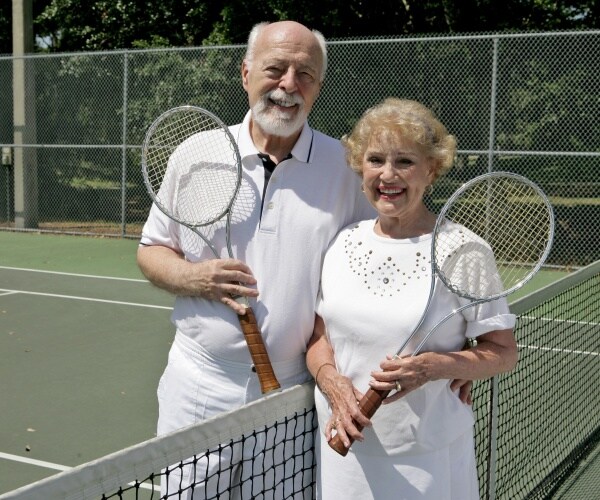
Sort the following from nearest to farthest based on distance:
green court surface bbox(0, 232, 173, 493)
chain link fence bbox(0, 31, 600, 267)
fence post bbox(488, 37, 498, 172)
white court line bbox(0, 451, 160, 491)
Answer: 1. white court line bbox(0, 451, 160, 491)
2. green court surface bbox(0, 232, 173, 493)
3. fence post bbox(488, 37, 498, 172)
4. chain link fence bbox(0, 31, 600, 267)

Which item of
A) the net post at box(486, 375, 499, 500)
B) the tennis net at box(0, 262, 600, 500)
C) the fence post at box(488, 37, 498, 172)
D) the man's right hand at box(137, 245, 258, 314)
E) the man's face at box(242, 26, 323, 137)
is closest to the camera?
the tennis net at box(0, 262, 600, 500)

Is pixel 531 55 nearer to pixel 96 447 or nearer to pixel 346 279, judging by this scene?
pixel 96 447

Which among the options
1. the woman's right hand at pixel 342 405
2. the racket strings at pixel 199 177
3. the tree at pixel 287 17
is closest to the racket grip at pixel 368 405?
the woman's right hand at pixel 342 405

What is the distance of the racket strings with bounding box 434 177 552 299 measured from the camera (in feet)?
8.30

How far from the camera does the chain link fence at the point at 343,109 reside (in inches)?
481

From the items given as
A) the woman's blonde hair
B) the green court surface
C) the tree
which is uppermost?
the tree

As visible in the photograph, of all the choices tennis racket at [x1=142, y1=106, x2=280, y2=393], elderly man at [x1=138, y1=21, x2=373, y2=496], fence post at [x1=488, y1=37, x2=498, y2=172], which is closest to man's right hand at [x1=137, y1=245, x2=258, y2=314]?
elderly man at [x1=138, y1=21, x2=373, y2=496]

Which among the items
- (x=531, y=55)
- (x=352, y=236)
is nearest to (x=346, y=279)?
(x=352, y=236)

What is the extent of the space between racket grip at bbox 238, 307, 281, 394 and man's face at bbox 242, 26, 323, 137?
1.90 ft

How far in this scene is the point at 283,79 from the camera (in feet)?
9.59

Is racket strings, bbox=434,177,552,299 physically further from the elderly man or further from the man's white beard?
the man's white beard

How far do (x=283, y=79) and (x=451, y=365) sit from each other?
100 centimetres

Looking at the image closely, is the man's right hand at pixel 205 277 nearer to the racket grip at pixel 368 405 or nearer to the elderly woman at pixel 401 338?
the elderly woman at pixel 401 338

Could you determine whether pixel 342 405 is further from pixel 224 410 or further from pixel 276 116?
pixel 276 116
